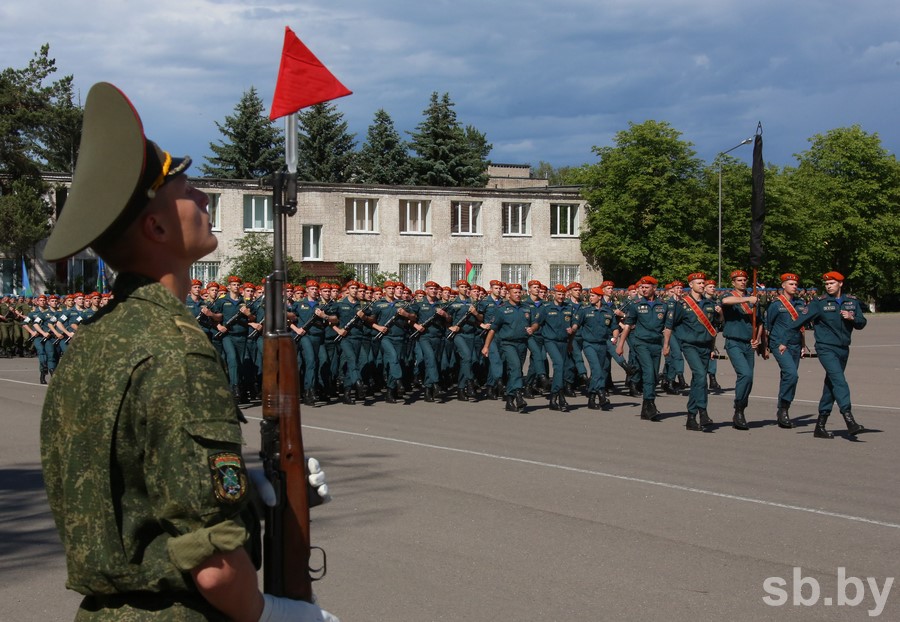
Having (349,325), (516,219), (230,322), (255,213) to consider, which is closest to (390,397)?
(349,325)

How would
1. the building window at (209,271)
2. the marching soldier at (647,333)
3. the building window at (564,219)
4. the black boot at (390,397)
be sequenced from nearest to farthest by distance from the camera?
1. the marching soldier at (647,333)
2. the black boot at (390,397)
3. the building window at (209,271)
4. the building window at (564,219)

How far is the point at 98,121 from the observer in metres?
2.24

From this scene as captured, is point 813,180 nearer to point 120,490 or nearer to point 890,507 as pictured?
point 890,507

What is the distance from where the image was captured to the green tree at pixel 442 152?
224 feet

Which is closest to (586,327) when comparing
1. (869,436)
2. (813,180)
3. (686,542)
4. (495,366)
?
(495,366)

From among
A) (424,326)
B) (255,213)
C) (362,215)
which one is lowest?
(424,326)

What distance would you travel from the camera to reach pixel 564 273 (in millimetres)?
61344

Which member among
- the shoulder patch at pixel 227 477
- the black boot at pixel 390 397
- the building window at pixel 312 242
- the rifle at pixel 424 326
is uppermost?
the building window at pixel 312 242

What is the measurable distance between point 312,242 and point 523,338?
126ft

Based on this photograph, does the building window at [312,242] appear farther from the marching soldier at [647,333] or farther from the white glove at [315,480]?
the white glove at [315,480]

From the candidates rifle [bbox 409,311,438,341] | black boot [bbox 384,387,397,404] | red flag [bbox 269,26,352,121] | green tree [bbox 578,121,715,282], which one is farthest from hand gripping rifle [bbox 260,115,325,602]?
green tree [bbox 578,121,715,282]

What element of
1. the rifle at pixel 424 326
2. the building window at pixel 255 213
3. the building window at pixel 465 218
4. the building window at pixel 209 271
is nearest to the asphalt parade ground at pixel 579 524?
the rifle at pixel 424 326

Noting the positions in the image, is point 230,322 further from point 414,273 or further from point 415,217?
point 415,217

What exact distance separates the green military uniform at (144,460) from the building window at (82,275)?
4713 centimetres
